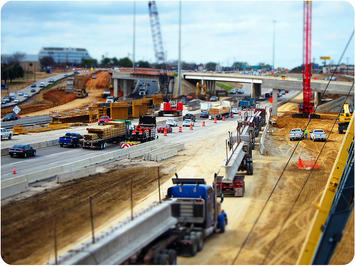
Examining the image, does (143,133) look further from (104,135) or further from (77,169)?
(77,169)

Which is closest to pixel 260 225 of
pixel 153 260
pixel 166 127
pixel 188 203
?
pixel 188 203

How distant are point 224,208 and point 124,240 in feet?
37.0

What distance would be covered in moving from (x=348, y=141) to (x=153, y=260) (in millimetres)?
12184

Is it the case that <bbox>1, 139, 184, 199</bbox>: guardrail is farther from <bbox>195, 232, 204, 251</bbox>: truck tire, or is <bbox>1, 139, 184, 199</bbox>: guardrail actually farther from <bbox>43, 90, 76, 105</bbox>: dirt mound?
<bbox>43, 90, 76, 105</bbox>: dirt mound

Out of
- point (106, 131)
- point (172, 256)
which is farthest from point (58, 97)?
point (172, 256)

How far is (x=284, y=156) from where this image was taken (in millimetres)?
48469

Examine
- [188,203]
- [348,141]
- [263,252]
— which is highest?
[348,141]

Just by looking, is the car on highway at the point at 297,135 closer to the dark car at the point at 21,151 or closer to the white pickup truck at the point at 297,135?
the white pickup truck at the point at 297,135

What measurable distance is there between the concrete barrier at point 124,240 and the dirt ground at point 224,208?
1.72 meters

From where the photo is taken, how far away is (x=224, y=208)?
29.0m

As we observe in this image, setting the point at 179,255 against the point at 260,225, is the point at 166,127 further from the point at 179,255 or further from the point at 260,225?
the point at 179,255

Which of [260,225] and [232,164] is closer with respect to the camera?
[260,225]

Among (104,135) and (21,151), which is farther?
(104,135)

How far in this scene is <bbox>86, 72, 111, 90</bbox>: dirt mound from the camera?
495 feet
